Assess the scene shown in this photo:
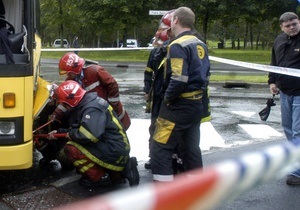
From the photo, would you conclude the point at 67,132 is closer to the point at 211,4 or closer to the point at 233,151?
the point at 233,151

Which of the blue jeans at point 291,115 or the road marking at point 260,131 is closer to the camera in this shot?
the blue jeans at point 291,115

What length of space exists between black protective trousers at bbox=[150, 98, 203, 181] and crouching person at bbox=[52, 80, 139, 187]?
15.6 inches

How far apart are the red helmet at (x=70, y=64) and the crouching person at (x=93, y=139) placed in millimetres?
461

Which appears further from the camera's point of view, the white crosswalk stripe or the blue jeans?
the white crosswalk stripe

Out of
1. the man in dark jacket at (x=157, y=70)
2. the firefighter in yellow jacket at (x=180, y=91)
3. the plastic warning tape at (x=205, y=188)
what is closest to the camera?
the plastic warning tape at (x=205, y=188)

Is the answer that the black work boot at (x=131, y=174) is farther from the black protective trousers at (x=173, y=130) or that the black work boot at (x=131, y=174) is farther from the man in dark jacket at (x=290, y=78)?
the man in dark jacket at (x=290, y=78)

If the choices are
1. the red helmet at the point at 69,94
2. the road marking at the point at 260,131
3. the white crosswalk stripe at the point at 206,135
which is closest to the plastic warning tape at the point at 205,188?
the red helmet at the point at 69,94

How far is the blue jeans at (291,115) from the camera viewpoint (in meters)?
4.77

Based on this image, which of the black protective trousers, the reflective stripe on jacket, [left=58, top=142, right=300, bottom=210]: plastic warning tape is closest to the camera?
[left=58, top=142, right=300, bottom=210]: plastic warning tape

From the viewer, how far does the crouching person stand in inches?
177

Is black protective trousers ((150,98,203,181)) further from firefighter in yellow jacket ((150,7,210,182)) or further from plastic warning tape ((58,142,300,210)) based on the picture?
plastic warning tape ((58,142,300,210))

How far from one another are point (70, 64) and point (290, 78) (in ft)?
7.77

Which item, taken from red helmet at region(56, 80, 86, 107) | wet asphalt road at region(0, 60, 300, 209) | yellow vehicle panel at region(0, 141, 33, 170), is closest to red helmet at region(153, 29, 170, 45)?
red helmet at region(56, 80, 86, 107)

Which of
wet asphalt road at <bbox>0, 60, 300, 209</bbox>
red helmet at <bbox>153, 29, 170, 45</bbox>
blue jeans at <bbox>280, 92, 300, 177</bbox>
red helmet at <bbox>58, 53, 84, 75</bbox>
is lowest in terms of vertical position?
wet asphalt road at <bbox>0, 60, 300, 209</bbox>
